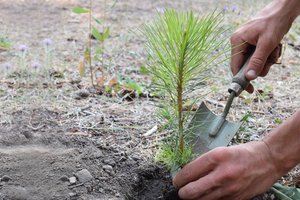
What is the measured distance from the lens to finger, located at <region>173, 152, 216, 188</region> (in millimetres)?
1693

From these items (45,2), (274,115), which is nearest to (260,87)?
(274,115)

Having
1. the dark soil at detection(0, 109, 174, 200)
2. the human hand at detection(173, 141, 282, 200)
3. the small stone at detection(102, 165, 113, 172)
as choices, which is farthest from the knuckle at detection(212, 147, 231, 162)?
the small stone at detection(102, 165, 113, 172)

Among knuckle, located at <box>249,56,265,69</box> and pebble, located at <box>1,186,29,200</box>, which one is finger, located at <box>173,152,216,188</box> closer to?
pebble, located at <box>1,186,29,200</box>

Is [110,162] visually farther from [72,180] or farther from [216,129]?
[216,129]

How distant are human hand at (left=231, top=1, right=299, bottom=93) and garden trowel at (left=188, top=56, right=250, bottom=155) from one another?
130 mm

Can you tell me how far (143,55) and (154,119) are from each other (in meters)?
1.32

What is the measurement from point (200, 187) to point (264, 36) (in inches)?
35.7

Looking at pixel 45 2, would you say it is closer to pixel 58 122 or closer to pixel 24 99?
pixel 24 99

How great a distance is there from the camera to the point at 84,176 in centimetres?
187

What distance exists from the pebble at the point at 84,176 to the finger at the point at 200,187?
36 cm

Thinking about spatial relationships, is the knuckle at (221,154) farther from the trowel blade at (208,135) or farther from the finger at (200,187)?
the trowel blade at (208,135)

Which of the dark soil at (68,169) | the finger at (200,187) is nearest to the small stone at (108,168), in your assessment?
the dark soil at (68,169)

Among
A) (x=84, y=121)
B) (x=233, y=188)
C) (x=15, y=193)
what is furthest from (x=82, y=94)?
(x=233, y=188)

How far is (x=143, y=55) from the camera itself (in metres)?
3.77
